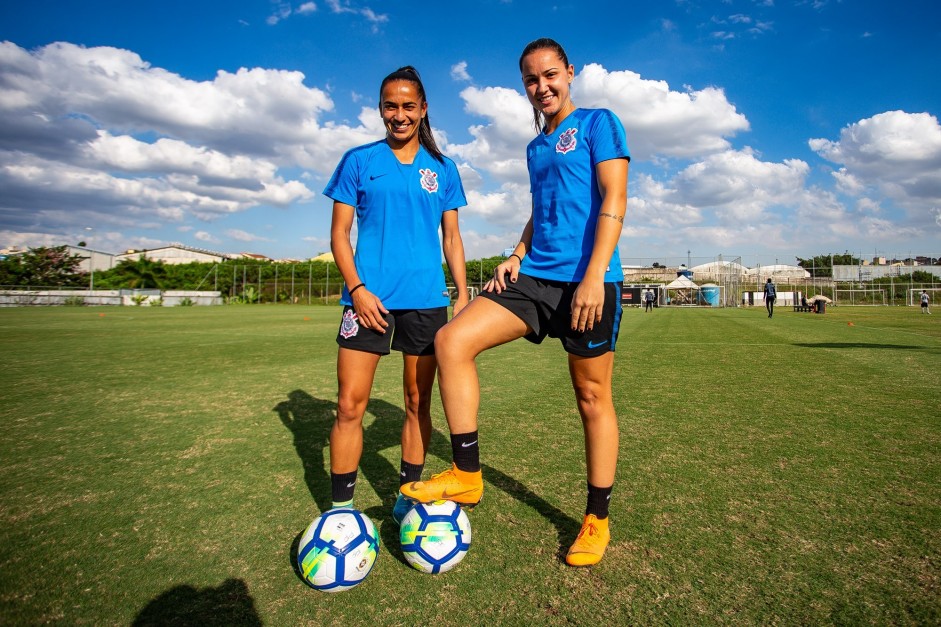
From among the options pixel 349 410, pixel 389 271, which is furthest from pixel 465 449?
pixel 389 271

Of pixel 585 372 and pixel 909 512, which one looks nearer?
pixel 585 372

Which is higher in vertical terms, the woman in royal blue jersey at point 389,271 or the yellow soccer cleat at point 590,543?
the woman in royal blue jersey at point 389,271

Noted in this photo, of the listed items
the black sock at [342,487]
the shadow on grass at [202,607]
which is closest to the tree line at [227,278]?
the black sock at [342,487]

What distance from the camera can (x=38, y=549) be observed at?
2393mm

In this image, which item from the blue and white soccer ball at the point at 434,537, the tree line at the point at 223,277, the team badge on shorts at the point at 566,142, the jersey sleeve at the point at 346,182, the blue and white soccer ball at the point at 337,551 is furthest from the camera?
the tree line at the point at 223,277

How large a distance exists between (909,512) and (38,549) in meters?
4.37

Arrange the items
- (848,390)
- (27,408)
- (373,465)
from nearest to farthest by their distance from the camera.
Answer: (373,465) → (27,408) → (848,390)

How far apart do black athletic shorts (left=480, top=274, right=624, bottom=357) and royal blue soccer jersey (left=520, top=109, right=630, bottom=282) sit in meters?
0.06

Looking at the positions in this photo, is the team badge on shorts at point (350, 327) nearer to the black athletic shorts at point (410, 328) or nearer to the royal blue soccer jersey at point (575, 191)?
the black athletic shorts at point (410, 328)

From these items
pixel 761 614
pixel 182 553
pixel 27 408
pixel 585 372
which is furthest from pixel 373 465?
pixel 27 408

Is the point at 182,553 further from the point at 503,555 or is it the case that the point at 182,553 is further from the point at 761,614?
the point at 761,614

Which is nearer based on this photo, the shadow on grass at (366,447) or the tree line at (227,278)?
the shadow on grass at (366,447)

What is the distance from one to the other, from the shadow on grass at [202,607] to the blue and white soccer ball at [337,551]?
25 centimetres

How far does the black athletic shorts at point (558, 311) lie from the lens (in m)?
2.35
